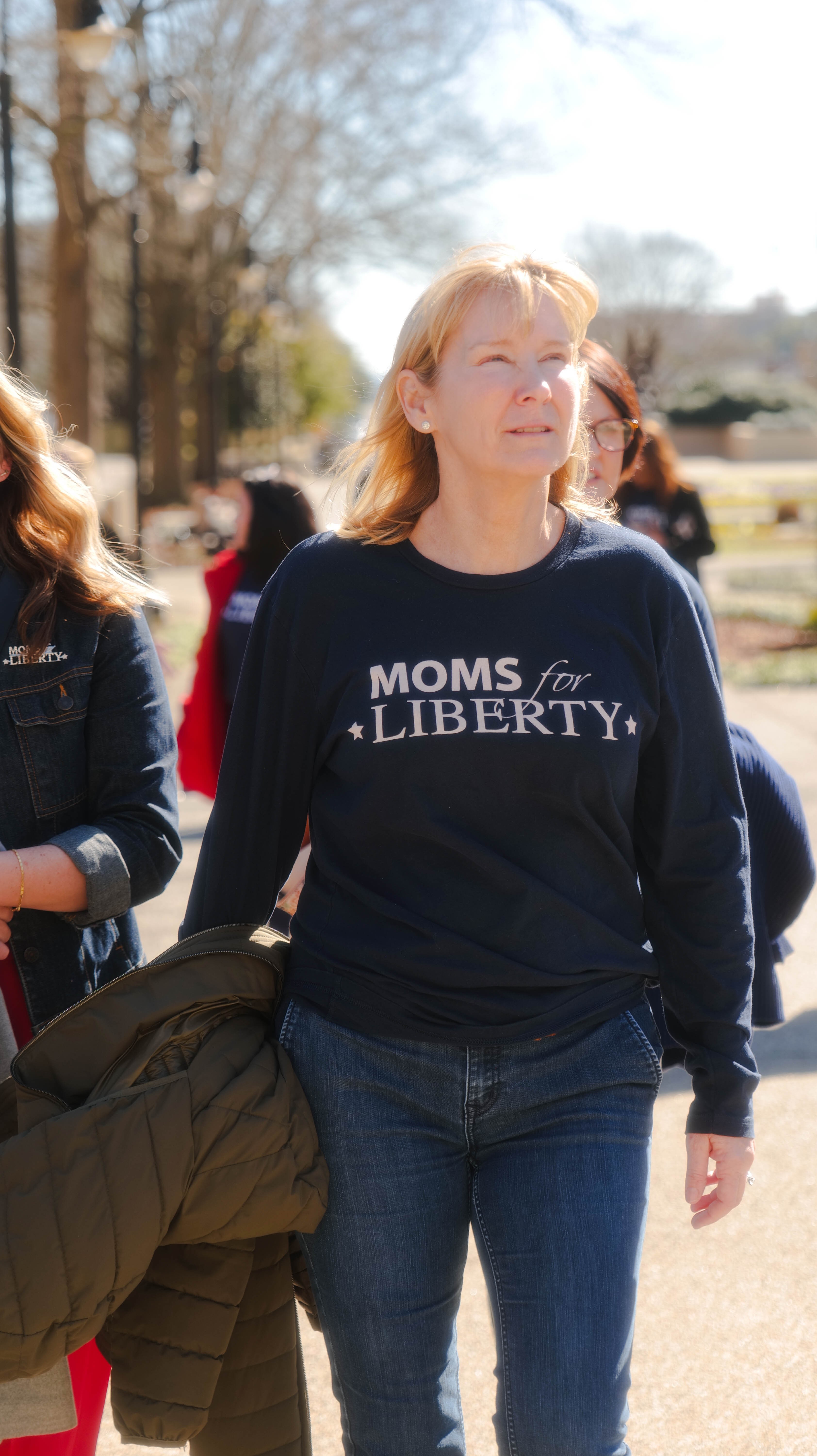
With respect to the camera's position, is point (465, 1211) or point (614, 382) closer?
point (465, 1211)

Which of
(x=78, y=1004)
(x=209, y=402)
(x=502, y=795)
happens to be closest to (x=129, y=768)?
(x=78, y=1004)

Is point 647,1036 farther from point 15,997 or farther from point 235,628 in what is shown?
A: point 235,628

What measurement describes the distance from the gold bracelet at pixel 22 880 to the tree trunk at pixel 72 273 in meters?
13.6

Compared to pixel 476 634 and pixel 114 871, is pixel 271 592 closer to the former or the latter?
pixel 476 634

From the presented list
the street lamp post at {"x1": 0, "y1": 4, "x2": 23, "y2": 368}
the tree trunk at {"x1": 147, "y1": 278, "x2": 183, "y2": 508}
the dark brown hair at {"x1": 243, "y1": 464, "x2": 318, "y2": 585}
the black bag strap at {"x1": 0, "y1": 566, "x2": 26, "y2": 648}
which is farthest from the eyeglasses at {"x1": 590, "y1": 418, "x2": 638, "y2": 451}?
the tree trunk at {"x1": 147, "y1": 278, "x2": 183, "y2": 508}

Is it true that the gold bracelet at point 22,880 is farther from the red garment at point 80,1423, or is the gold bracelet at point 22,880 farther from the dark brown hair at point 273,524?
the dark brown hair at point 273,524

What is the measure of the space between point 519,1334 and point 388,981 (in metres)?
0.49

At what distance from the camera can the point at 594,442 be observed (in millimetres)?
3201

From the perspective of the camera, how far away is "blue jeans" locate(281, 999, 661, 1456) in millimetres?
1812

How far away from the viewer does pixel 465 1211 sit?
1949mm

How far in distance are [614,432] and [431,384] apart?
4.12 ft

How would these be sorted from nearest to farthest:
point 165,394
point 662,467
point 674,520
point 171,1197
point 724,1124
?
point 171,1197 < point 724,1124 < point 662,467 < point 674,520 < point 165,394

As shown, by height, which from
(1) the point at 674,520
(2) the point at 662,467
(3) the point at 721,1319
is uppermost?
(2) the point at 662,467

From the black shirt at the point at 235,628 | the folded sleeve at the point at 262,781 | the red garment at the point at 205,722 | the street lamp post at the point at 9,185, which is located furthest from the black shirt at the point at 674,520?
the street lamp post at the point at 9,185
